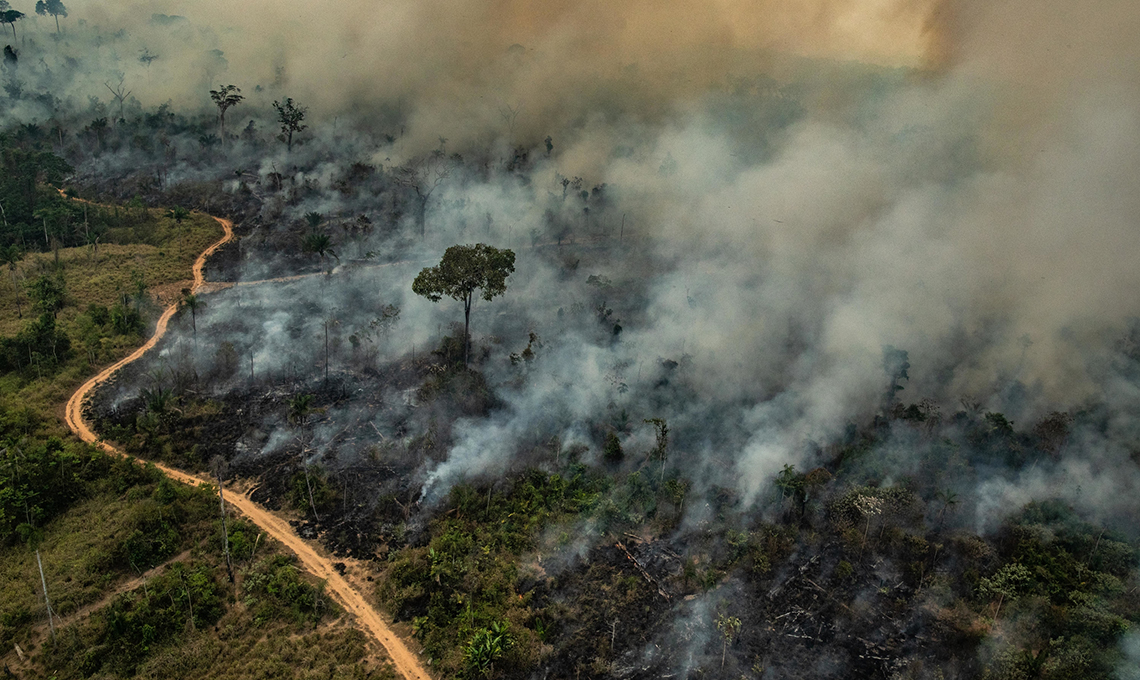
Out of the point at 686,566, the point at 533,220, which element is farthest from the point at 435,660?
the point at 533,220

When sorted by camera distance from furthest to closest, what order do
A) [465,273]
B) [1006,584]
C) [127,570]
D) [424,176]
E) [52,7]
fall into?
[52,7], [424,176], [465,273], [127,570], [1006,584]

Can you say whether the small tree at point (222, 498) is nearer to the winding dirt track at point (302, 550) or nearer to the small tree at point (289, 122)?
the winding dirt track at point (302, 550)

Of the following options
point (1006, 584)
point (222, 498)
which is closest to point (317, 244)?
point (222, 498)

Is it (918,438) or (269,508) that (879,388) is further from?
(269,508)

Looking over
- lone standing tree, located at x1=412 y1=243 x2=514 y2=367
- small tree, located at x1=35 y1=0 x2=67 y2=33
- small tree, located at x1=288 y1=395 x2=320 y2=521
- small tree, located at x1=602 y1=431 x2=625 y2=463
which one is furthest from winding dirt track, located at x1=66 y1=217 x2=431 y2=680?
small tree, located at x1=35 y1=0 x2=67 y2=33

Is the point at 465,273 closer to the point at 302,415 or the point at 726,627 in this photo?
the point at 302,415

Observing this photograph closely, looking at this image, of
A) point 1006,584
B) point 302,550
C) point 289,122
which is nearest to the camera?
point 1006,584

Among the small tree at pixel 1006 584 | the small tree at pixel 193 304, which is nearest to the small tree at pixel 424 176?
the small tree at pixel 193 304

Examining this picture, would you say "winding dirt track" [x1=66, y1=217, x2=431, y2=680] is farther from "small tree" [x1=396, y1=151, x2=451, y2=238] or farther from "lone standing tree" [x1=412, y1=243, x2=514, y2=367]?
"small tree" [x1=396, y1=151, x2=451, y2=238]
